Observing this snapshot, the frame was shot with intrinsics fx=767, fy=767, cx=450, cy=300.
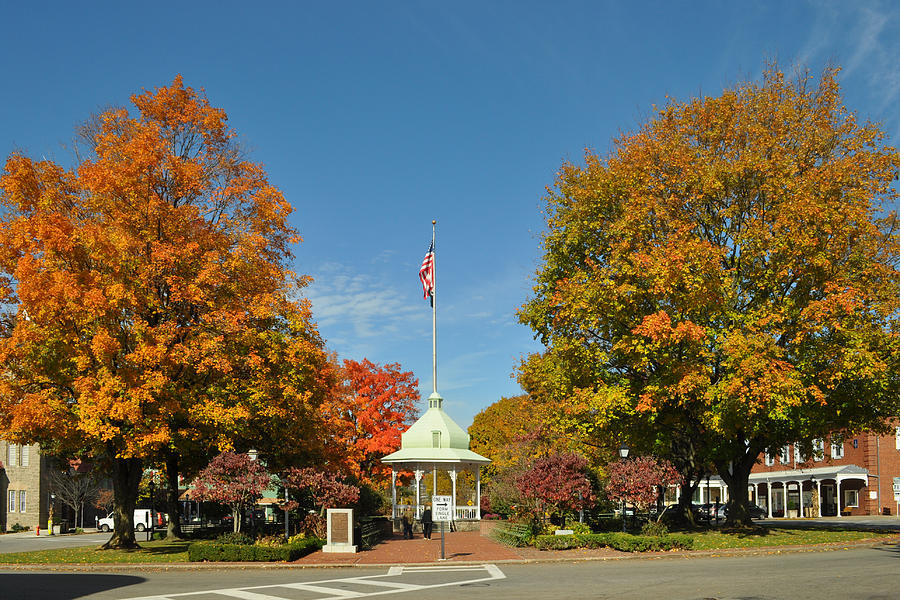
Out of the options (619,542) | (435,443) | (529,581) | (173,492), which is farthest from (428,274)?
(529,581)

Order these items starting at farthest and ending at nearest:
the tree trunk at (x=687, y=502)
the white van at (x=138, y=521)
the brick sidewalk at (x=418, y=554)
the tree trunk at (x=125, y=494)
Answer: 1. the white van at (x=138, y=521)
2. the tree trunk at (x=687, y=502)
3. the tree trunk at (x=125, y=494)
4. the brick sidewalk at (x=418, y=554)

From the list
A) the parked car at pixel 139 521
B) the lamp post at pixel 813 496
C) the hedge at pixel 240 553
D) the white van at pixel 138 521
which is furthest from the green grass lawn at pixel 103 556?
the lamp post at pixel 813 496

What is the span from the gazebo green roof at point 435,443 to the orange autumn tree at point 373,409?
10.0 metres

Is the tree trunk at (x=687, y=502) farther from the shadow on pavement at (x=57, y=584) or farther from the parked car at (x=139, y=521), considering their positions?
the parked car at (x=139, y=521)

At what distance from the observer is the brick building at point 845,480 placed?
52.4 meters

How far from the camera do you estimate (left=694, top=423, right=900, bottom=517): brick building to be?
52406 mm

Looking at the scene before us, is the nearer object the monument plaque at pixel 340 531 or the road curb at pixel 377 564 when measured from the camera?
the road curb at pixel 377 564

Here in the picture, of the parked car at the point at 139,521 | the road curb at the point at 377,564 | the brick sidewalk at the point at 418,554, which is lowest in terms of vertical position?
the parked car at the point at 139,521

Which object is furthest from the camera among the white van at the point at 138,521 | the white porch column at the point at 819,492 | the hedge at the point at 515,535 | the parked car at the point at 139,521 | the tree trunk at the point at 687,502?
the white porch column at the point at 819,492

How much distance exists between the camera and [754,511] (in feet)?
177

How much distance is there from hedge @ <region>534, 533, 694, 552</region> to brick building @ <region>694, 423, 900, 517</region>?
27.4 m

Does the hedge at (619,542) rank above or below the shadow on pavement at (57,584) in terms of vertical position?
below

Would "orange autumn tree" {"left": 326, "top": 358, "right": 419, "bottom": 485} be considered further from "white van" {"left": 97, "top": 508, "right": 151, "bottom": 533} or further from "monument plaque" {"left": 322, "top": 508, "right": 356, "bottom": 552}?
"monument plaque" {"left": 322, "top": 508, "right": 356, "bottom": 552}

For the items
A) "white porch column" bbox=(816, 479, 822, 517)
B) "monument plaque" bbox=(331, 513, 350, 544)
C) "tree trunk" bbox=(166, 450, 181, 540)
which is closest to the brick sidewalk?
"monument plaque" bbox=(331, 513, 350, 544)
